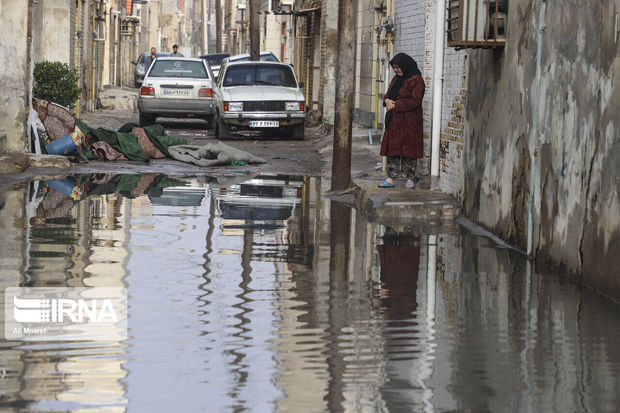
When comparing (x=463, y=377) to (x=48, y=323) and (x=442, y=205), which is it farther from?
(x=442, y=205)

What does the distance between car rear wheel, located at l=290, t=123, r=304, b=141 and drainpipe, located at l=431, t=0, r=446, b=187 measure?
9.61 m

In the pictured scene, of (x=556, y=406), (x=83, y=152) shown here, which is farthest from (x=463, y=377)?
(x=83, y=152)

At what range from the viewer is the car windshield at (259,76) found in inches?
987

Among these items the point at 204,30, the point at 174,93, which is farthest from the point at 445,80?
the point at 204,30

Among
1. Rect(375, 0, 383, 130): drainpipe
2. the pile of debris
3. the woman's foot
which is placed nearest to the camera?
the woman's foot

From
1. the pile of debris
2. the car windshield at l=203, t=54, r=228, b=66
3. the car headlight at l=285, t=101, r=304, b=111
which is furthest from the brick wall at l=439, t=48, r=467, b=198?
the car windshield at l=203, t=54, r=228, b=66

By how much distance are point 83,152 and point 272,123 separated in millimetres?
6479

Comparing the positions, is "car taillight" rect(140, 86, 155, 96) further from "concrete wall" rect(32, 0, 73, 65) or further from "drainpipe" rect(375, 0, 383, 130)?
"drainpipe" rect(375, 0, 383, 130)

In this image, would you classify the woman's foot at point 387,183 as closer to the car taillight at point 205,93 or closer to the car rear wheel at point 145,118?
the car taillight at point 205,93

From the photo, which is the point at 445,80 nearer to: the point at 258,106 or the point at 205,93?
the point at 258,106

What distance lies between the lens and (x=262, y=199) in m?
13.8

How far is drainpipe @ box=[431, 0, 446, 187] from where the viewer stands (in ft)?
48.1

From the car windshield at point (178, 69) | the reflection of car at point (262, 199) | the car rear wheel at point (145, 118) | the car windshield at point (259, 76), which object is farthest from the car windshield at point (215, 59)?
the reflection of car at point (262, 199)

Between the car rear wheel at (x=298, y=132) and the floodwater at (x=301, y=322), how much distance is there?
1241cm
